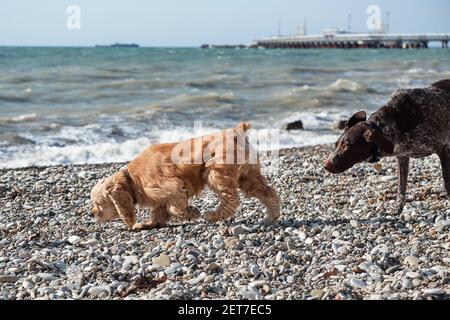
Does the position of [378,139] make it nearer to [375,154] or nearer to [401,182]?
[375,154]

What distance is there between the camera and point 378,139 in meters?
5.91

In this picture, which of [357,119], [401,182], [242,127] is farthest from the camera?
[401,182]

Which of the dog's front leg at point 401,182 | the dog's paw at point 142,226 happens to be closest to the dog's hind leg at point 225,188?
the dog's paw at point 142,226

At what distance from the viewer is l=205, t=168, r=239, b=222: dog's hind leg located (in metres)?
6.27

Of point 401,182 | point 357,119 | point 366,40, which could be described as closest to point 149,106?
point 401,182

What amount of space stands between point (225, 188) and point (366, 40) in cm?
9927

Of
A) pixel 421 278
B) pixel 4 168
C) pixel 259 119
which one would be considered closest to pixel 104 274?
pixel 421 278

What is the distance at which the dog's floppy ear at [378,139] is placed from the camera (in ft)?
19.4

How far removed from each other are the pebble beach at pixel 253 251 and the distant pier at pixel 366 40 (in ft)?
301

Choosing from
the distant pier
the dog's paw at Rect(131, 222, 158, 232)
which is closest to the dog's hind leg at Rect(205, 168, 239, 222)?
the dog's paw at Rect(131, 222, 158, 232)

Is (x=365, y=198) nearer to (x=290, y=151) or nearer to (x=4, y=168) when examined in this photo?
(x=290, y=151)

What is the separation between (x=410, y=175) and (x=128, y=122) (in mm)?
10641

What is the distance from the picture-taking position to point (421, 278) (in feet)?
16.0

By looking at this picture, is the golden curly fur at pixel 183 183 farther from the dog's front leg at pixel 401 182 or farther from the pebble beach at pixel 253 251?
the dog's front leg at pixel 401 182
